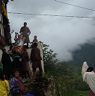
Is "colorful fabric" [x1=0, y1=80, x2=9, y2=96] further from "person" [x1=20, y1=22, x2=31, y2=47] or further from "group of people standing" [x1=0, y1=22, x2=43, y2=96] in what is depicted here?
"person" [x1=20, y1=22, x2=31, y2=47]

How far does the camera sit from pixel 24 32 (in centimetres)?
2467

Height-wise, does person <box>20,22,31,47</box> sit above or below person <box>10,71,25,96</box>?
above

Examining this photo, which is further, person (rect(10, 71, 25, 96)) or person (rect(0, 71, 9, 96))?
person (rect(10, 71, 25, 96))

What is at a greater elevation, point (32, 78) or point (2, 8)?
point (2, 8)

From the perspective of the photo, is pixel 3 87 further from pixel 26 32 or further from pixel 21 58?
pixel 26 32

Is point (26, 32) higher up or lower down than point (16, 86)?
higher up

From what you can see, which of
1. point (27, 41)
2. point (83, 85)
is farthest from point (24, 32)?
point (83, 85)

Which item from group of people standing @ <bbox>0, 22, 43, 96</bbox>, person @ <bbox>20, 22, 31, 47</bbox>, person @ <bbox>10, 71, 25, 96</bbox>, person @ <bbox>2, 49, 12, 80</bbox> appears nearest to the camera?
person @ <bbox>10, 71, 25, 96</bbox>

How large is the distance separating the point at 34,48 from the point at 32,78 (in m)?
1.29

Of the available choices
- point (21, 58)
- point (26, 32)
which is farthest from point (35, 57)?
point (26, 32)

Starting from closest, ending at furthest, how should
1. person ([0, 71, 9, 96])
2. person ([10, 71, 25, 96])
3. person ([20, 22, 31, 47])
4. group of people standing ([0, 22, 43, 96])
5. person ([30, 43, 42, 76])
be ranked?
1. person ([0, 71, 9, 96])
2. person ([10, 71, 25, 96])
3. group of people standing ([0, 22, 43, 96])
4. person ([30, 43, 42, 76])
5. person ([20, 22, 31, 47])

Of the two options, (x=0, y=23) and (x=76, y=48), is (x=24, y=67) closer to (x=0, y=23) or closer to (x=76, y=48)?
(x=0, y=23)

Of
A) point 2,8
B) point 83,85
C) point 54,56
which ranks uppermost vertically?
point 2,8

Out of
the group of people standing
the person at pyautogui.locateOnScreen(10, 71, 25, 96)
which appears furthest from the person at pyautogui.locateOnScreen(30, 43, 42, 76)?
the person at pyautogui.locateOnScreen(10, 71, 25, 96)
